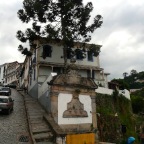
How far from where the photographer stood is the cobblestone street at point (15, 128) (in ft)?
46.3

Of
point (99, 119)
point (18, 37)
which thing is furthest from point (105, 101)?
point (18, 37)

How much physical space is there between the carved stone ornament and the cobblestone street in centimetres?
327

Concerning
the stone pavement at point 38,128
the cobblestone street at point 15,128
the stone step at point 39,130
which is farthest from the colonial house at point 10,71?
the stone step at point 39,130

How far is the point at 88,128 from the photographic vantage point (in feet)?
63.5

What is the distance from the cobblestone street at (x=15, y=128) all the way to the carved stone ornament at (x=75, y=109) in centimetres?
327

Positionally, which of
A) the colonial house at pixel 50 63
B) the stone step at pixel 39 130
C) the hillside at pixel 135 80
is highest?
the hillside at pixel 135 80

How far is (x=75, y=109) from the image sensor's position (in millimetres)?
18953

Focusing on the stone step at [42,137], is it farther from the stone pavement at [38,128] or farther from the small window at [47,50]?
the small window at [47,50]

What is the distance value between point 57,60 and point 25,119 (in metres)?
15.1

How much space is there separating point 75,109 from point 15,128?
491 centimetres

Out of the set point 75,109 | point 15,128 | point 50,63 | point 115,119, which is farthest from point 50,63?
point 15,128

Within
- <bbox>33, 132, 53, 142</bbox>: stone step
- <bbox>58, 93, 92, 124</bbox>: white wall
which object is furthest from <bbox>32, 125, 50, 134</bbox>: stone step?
<bbox>58, 93, 92, 124</bbox>: white wall

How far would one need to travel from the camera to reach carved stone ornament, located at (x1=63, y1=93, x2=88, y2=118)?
18500mm

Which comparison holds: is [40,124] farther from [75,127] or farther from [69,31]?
[69,31]
